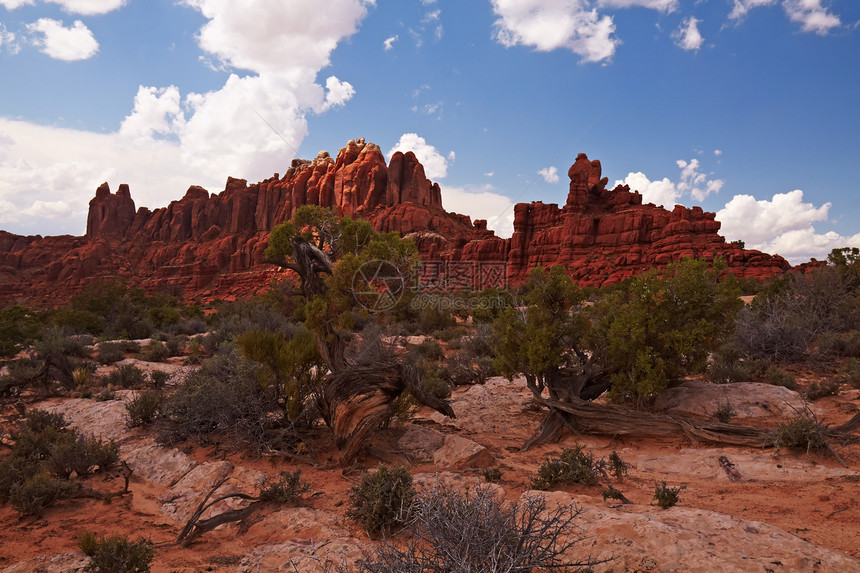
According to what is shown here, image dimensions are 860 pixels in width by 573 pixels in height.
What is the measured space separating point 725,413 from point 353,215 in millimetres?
71508

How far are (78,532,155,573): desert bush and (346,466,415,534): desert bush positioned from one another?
5.82 ft

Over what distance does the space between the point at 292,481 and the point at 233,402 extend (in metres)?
2.61

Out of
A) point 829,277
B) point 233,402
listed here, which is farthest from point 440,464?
point 829,277

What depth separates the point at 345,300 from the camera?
7.70m

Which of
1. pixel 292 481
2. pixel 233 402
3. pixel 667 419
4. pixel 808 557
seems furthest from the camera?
pixel 667 419

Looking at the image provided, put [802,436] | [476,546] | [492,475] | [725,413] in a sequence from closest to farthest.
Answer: [476,546], [492,475], [802,436], [725,413]

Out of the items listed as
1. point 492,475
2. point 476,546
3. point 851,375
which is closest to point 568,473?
point 492,475

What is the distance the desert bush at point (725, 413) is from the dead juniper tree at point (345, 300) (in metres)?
4.90

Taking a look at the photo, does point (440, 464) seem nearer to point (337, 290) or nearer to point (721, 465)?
point (337, 290)

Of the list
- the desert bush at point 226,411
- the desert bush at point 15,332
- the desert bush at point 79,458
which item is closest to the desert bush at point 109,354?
the desert bush at point 15,332

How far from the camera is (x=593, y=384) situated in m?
8.89

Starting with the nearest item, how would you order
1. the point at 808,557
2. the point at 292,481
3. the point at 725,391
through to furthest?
the point at 808,557 → the point at 292,481 → the point at 725,391

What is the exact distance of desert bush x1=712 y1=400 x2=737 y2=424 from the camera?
7.39 meters

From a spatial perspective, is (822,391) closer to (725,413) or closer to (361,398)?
(725,413)
